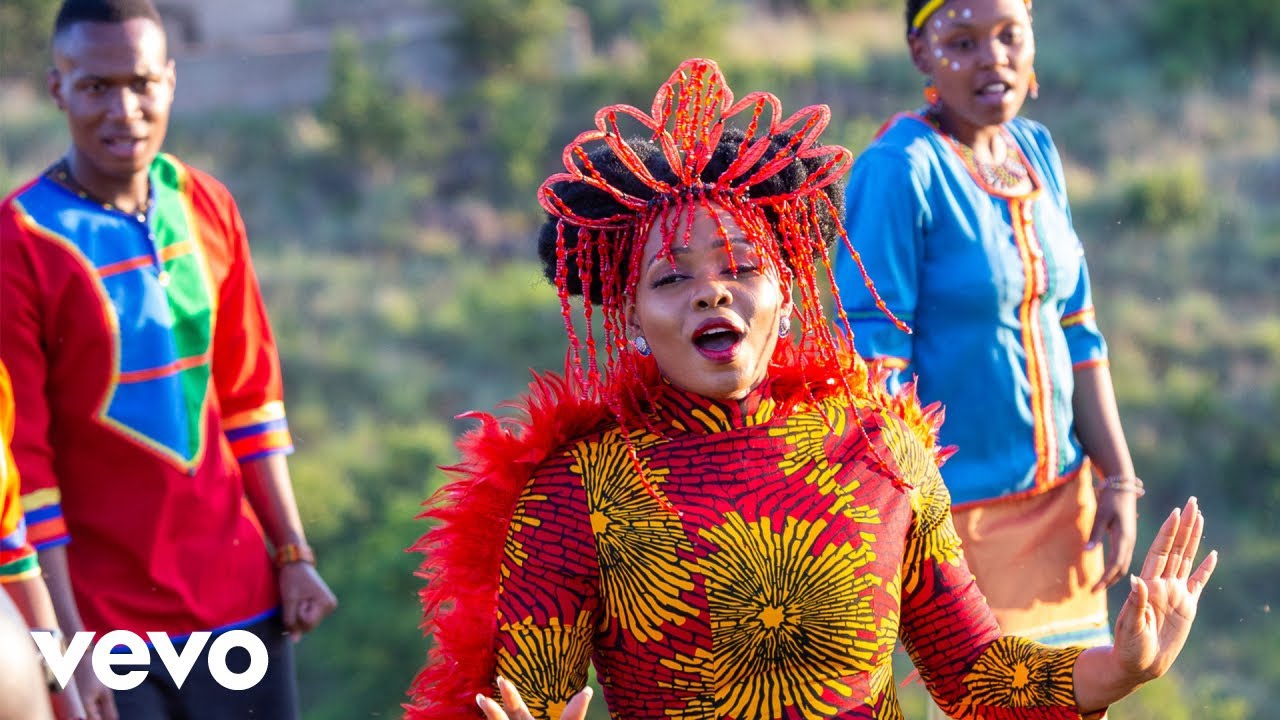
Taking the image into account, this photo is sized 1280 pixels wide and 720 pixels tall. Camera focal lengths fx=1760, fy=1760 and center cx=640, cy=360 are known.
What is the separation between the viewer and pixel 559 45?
68.9 ft

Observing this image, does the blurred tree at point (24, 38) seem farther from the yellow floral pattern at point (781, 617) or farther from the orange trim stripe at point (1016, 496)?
Result: the yellow floral pattern at point (781, 617)

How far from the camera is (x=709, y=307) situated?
8.86ft

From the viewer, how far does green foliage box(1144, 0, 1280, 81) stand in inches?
805

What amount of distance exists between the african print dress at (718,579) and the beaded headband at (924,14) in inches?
60.7

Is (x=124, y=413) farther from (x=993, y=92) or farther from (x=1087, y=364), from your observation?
(x=1087, y=364)

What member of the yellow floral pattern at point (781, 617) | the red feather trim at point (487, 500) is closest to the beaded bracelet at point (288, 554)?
the red feather trim at point (487, 500)

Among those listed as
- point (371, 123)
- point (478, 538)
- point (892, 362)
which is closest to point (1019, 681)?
point (478, 538)

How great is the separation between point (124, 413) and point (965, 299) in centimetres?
179

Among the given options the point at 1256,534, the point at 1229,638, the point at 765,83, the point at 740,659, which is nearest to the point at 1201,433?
the point at 1256,534

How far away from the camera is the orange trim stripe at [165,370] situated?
3.64 metres

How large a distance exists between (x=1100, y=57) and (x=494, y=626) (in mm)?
19284

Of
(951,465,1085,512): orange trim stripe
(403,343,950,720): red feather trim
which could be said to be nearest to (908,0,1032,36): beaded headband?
(951,465,1085,512): orange trim stripe

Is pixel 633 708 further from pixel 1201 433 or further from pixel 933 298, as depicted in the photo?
pixel 1201 433

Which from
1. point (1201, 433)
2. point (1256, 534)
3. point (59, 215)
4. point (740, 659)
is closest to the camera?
point (740, 659)
